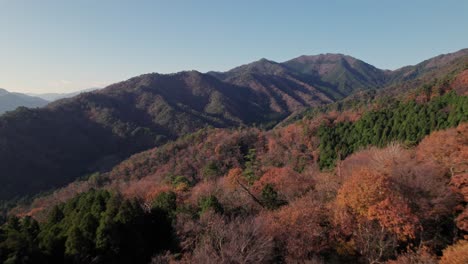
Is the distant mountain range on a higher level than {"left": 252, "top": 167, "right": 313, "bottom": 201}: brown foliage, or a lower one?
lower

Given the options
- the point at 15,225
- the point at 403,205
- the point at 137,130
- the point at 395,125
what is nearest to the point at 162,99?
the point at 137,130

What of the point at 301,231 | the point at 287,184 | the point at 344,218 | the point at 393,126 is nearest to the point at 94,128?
the point at 393,126

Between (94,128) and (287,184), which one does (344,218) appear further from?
(94,128)

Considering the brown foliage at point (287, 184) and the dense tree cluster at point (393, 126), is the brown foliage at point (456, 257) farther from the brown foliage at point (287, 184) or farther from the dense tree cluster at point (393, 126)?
the dense tree cluster at point (393, 126)

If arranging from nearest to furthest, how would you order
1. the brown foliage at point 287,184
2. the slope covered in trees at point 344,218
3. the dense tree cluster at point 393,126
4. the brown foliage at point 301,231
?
the slope covered in trees at point 344,218
the brown foliage at point 301,231
the brown foliage at point 287,184
the dense tree cluster at point 393,126

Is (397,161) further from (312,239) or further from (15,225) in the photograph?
(15,225)

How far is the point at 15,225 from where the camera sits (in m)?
27.1

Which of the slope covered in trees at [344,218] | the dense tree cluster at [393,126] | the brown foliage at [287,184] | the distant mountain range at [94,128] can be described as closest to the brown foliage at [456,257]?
the slope covered in trees at [344,218]

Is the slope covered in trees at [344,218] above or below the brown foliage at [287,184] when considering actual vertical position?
above

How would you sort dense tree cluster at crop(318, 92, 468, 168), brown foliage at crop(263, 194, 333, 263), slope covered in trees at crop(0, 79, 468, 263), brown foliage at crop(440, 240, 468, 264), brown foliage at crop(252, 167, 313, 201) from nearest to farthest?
brown foliage at crop(440, 240, 468, 264), slope covered in trees at crop(0, 79, 468, 263), brown foliage at crop(263, 194, 333, 263), brown foliage at crop(252, 167, 313, 201), dense tree cluster at crop(318, 92, 468, 168)

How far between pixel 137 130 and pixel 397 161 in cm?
12309

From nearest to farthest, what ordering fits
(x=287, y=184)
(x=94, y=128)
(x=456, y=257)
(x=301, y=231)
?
(x=456, y=257)
(x=301, y=231)
(x=287, y=184)
(x=94, y=128)

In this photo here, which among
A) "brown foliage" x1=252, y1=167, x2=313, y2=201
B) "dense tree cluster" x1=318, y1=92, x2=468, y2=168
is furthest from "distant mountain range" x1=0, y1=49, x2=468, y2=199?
"brown foliage" x1=252, y1=167, x2=313, y2=201

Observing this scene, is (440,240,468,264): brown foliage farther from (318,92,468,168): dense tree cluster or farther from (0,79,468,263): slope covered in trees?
(318,92,468,168): dense tree cluster
